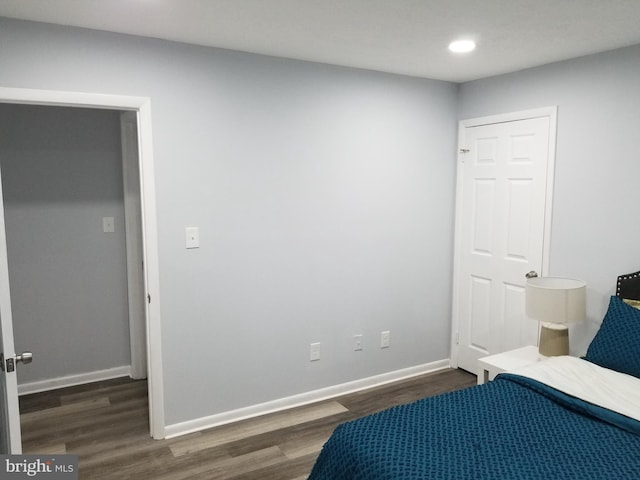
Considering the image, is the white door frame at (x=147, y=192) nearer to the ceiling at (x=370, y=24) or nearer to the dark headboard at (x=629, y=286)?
the ceiling at (x=370, y=24)

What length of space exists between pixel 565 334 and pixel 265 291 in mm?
1894

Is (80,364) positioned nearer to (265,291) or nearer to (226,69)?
(265,291)

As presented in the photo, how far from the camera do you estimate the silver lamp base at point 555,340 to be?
294 centimetres

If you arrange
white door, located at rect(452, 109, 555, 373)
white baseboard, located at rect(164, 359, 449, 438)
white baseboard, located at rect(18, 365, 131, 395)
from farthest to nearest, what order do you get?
white baseboard, located at rect(18, 365, 131, 395)
white door, located at rect(452, 109, 555, 373)
white baseboard, located at rect(164, 359, 449, 438)

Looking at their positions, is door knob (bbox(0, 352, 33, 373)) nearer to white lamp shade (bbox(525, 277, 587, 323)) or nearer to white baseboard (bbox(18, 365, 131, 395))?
white baseboard (bbox(18, 365, 131, 395))

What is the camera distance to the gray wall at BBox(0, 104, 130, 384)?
3461 mm

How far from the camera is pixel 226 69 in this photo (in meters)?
2.94

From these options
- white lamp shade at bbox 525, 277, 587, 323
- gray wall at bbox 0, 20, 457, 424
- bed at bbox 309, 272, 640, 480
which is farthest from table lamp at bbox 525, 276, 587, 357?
gray wall at bbox 0, 20, 457, 424

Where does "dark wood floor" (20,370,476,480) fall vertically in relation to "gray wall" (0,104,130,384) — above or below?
below

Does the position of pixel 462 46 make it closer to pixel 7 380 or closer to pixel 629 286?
pixel 629 286

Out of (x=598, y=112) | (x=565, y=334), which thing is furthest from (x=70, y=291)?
(x=598, y=112)

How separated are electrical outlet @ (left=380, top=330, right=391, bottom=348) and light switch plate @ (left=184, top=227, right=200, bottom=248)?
5.36ft

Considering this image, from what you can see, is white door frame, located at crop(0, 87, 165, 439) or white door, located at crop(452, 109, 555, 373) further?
white door, located at crop(452, 109, 555, 373)

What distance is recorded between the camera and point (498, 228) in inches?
143
